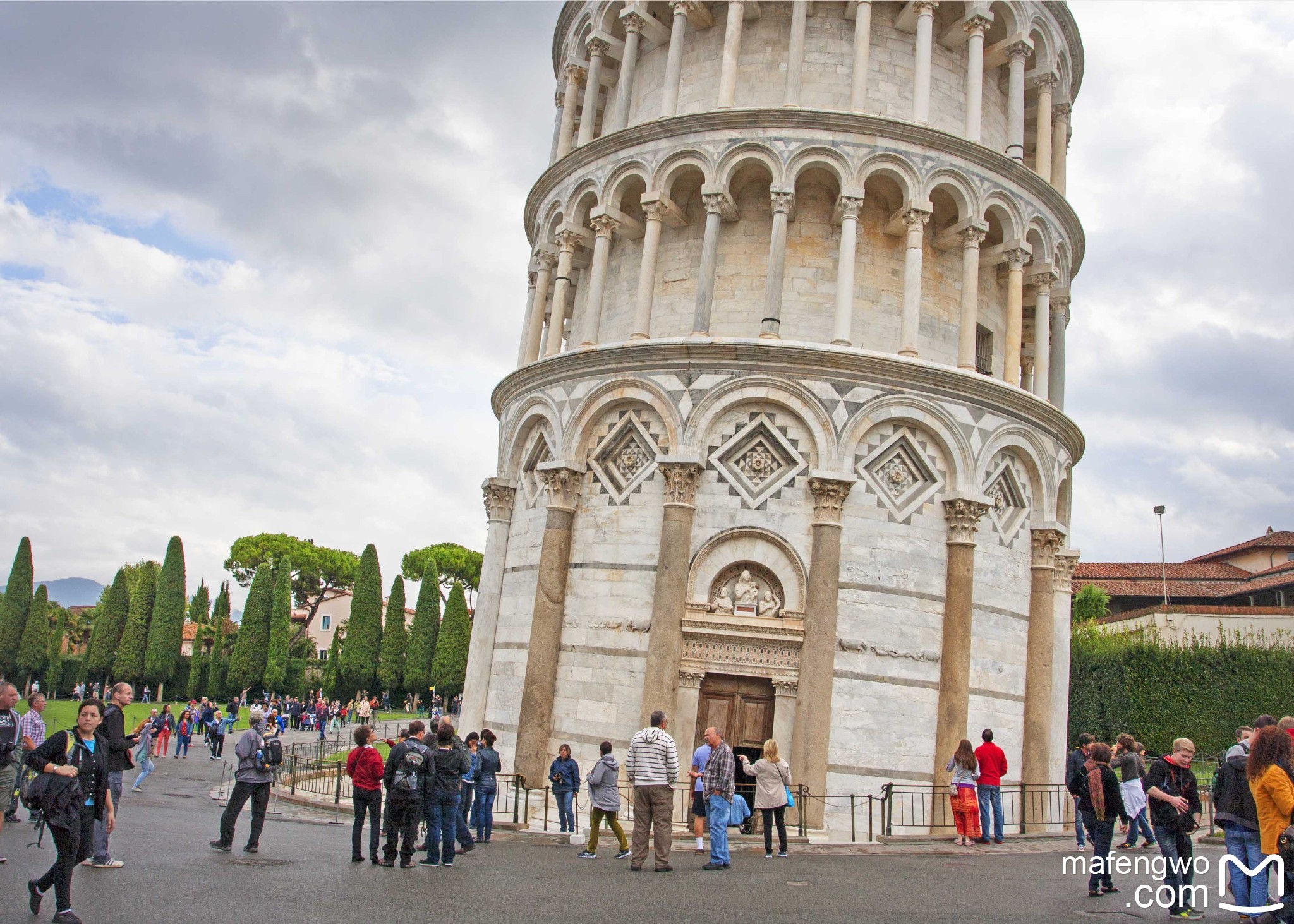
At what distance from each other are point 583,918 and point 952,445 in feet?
42.2

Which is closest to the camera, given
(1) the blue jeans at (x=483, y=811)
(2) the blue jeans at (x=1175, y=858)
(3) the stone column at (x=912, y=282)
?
(2) the blue jeans at (x=1175, y=858)

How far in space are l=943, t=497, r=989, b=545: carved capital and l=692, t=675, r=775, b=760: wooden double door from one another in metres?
4.37

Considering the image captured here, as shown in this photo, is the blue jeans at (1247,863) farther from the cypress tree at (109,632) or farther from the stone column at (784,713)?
the cypress tree at (109,632)

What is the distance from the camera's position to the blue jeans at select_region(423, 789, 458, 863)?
448 inches

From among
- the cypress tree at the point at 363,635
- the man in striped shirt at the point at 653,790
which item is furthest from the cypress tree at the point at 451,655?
the man in striped shirt at the point at 653,790

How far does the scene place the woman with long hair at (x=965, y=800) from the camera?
1523 centimetres

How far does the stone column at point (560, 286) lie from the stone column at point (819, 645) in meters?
6.88

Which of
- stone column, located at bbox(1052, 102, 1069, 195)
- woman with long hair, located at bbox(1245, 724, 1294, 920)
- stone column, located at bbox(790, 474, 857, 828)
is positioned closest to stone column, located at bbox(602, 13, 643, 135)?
stone column, located at bbox(790, 474, 857, 828)

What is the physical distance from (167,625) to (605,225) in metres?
49.1

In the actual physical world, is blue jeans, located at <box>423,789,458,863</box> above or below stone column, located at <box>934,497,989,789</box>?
below

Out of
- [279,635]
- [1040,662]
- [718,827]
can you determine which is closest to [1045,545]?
[1040,662]

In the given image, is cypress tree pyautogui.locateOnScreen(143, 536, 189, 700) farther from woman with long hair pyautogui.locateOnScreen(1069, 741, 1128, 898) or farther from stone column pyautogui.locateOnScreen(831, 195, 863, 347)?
woman with long hair pyautogui.locateOnScreen(1069, 741, 1128, 898)

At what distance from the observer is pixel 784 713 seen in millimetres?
17578

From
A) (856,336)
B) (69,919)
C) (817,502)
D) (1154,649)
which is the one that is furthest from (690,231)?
(1154,649)
